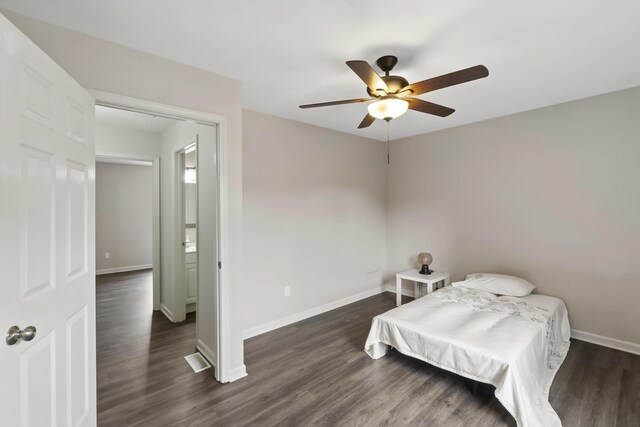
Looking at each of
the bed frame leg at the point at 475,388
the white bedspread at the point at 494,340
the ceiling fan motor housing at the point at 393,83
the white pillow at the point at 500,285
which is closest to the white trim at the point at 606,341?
the white bedspread at the point at 494,340

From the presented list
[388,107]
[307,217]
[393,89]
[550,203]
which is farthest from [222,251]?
[550,203]

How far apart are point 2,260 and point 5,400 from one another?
0.50 m

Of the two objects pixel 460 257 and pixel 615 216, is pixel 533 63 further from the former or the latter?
pixel 460 257

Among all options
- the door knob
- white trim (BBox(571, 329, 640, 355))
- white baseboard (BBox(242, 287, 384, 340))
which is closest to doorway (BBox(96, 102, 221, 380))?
white baseboard (BBox(242, 287, 384, 340))

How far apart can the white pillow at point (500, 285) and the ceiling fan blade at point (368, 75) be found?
8.18ft

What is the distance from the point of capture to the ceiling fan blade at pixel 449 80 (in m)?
1.65

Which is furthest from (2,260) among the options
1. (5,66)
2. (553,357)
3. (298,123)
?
(553,357)

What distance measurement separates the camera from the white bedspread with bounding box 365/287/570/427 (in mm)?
1915

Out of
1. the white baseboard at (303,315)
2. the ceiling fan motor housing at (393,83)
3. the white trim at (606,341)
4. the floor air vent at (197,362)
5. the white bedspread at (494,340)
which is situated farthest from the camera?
the white baseboard at (303,315)

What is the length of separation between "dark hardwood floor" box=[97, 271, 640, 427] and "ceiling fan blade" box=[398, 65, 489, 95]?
216 cm

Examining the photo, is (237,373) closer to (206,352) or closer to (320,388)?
(206,352)

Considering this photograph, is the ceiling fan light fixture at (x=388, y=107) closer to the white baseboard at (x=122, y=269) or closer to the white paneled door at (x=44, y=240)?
the white paneled door at (x=44, y=240)

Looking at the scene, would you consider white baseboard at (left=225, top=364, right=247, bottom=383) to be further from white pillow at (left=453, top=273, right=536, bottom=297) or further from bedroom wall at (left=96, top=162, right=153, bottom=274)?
bedroom wall at (left=96, top=162, right=153, bottom=274)

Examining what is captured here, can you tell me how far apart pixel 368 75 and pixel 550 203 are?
2.76 meters
